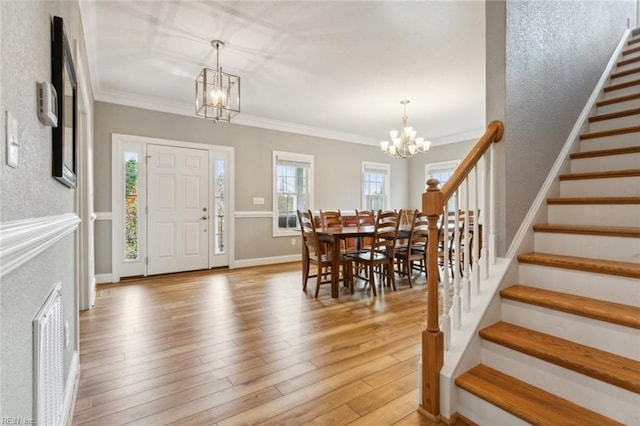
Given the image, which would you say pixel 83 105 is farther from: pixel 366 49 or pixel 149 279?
pixel 366 49

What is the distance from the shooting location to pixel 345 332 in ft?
8.61

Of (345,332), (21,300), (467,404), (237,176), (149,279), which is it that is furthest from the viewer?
(237,176)

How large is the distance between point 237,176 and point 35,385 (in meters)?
4.70

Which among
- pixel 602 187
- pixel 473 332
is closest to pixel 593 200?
pixel 602 187

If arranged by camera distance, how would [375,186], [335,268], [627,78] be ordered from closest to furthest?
[627,78] → [335,268] → [375,186]

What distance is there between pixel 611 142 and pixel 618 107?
20.4 inches

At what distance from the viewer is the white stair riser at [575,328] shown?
1351mm

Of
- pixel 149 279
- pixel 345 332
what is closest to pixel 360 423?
pixel 345 332

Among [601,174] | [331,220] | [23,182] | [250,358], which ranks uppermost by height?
[601,174]

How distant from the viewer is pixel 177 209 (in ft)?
16.2

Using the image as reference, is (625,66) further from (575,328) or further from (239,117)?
(239,117)

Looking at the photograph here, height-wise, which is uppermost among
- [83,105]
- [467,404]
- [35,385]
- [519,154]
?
[83,105]

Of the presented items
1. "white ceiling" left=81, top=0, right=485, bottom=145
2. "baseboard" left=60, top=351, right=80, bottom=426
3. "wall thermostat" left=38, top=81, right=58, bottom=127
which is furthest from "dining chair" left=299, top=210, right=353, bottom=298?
"wall thermostat" left=38, top=81, right=58, bottom=127

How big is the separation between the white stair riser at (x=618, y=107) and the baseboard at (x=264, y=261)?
4.77 metres
